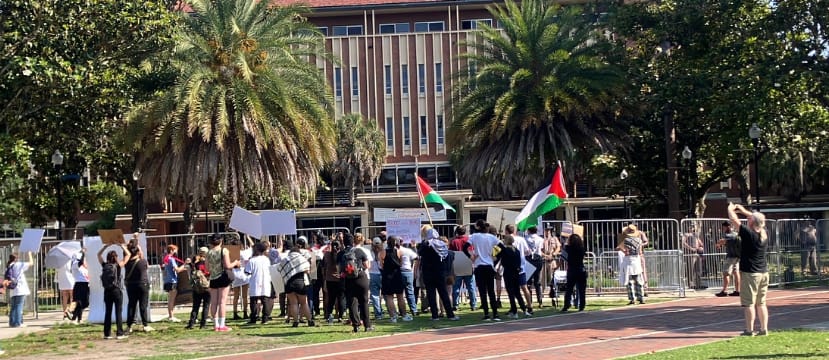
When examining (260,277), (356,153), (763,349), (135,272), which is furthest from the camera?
(356,153)

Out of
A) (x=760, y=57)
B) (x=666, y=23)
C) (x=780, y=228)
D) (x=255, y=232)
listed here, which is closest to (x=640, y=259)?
(x=780, y=228)

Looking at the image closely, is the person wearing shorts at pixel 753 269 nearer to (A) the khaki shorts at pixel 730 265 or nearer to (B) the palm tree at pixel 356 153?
(A) the khaki shorts at pixel 730 265

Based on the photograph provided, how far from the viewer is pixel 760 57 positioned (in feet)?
96.9

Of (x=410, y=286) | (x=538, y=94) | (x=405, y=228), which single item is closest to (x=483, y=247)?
(x=410, y=286)

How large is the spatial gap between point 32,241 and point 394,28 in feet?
181

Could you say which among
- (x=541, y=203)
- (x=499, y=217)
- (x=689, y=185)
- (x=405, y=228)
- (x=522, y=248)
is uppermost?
(x=689, y=185)

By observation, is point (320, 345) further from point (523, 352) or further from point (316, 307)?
point (316, 307)

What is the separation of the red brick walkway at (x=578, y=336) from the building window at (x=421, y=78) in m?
52.5

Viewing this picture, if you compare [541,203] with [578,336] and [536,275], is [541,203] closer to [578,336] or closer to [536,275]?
[536,275]

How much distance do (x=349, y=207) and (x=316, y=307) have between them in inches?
1790

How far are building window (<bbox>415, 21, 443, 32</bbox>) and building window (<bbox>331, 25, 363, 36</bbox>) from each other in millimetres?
4325

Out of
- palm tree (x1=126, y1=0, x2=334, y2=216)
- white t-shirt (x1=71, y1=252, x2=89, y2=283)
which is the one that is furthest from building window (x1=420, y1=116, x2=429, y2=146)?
white t-shirt (x1=71, y1=252, x2=89, y2=283)

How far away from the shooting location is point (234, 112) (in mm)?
29938

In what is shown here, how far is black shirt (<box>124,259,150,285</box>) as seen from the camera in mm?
18000
